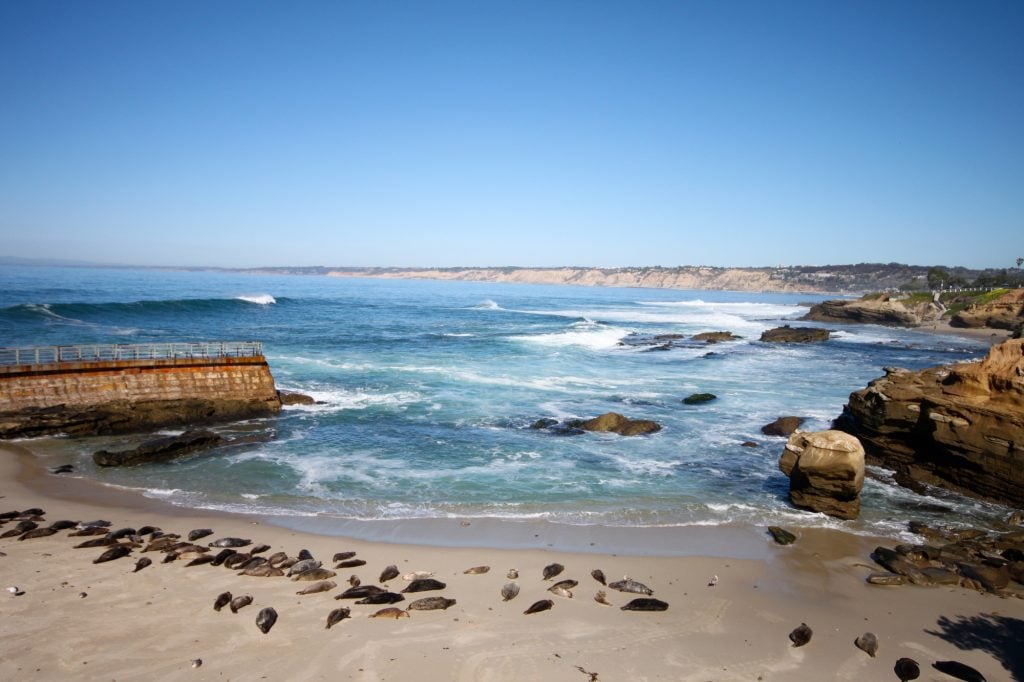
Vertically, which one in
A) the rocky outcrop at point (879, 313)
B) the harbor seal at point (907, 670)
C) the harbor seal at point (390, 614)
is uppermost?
the rocky outcrop at point (879, 313)

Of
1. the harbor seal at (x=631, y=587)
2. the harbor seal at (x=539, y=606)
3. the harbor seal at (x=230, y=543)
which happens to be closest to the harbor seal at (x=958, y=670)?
the harbor seal at (x=631, y=587)

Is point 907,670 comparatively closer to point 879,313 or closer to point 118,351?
point 118,351

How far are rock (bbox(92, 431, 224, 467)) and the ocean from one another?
1.84 ft

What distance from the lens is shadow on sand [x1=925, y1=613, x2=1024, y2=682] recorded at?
8.34m

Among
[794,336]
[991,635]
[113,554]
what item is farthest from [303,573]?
[794,336]

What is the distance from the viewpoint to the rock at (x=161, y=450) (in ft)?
56.0

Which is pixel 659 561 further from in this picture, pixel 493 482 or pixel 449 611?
pixel 493 482

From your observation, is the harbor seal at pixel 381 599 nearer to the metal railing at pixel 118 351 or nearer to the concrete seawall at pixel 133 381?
the metal railing at pixel 118 351

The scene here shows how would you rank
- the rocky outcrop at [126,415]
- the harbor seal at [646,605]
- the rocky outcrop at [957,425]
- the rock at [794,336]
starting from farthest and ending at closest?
the rock at [794,336]
the rocky outcrop at [126,415]
the rocky outcrop at [957,425]
the harbor seal at [646,605]

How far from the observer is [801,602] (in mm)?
9922

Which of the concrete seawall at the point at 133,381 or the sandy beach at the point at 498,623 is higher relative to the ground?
the concrete seawall at the point at 133,381

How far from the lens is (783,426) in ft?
69.6

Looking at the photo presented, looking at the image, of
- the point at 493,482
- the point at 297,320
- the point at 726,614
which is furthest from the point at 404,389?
the point at 297,320

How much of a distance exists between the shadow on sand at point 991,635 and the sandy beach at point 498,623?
0.09 feet
